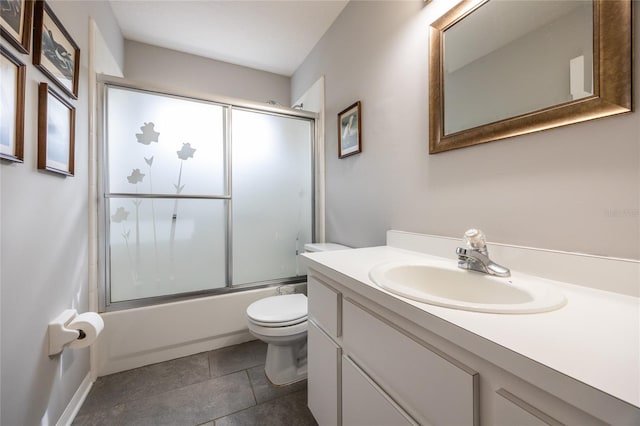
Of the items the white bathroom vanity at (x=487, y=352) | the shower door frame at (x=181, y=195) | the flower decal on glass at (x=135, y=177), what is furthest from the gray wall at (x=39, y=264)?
the white bathroom vanity at (x=487, y=352)

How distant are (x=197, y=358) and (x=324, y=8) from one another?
9.23 feet

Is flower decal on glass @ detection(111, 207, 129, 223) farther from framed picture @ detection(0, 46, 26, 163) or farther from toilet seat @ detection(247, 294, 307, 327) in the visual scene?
toilet seat @ detection(247, 294, 307, 327)

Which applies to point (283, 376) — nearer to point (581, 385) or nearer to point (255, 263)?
point (255, 263)

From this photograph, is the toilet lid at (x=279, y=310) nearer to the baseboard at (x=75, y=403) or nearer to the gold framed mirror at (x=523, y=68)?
the baseboard at (x=75, y=403)

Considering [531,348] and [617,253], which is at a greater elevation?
[617,253]

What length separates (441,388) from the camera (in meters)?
0.58

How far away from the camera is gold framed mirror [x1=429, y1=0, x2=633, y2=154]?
0.70 m

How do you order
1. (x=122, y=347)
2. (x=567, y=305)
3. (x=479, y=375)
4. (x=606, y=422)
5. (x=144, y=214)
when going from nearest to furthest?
(x=606, y=422) < (x=479, y=375) < (x=567, y=305) < (x=122, y=347) < (x=144, y=214)

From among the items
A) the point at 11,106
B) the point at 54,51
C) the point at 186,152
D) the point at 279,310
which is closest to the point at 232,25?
the point at 186,152

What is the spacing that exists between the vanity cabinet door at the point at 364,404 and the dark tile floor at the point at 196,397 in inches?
19.9

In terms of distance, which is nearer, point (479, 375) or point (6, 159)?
point (479, 375)

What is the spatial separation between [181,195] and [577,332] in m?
2.15

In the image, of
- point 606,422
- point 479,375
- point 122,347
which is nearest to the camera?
point 606,422

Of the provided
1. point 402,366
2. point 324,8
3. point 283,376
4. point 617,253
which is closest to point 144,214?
point 283,376
